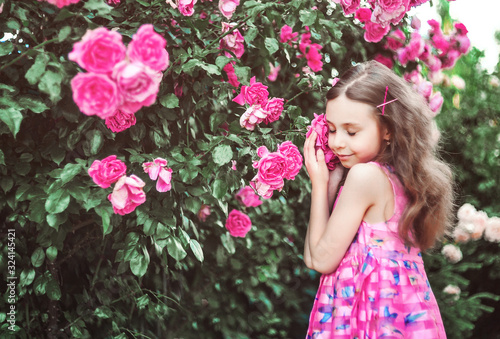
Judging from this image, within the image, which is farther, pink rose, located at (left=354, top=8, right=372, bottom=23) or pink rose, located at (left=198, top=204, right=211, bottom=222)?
pink rose, located at (left=198, top=204, right=211, bottom=222)

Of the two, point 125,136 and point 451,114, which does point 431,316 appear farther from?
point 451,114

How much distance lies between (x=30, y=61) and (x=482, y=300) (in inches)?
102

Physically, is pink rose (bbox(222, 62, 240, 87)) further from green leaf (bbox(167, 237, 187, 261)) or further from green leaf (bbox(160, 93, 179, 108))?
green leaf (bbox(167, 237, 187, 261))

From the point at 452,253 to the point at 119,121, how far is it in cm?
199

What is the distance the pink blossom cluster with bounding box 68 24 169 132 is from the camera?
106 cm

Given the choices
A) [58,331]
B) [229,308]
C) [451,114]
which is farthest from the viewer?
[451,114]

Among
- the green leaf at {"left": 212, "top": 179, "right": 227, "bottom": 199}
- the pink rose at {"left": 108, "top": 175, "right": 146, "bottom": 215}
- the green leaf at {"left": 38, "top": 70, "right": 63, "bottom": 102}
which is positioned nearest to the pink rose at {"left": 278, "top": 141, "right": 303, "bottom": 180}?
the green leaf at {"left": 212, "top": 179, "right": 227, "bottom": 199}

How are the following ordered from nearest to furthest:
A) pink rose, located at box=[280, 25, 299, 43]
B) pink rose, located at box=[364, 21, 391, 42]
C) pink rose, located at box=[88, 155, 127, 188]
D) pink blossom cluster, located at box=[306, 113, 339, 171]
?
pink rose, located at box=[88, 155, 127, 188]
pink blossom cluster, located at box=[306, 113, 339, 171]
pink rose, located at box=[364, 21, 391, 42]
pink rose, located at box=[280, 25, 299, 43]

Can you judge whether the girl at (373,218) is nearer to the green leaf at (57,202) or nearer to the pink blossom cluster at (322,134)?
the pink blossom cluster at (322,134)

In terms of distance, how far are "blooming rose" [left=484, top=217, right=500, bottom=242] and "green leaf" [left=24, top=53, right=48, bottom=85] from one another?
2329 millimetres

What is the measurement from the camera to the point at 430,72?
2875 mm

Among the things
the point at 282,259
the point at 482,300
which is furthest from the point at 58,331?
the point at 482,300

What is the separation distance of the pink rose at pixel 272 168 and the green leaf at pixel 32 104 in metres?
0.67

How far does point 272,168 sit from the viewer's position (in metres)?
1.56
